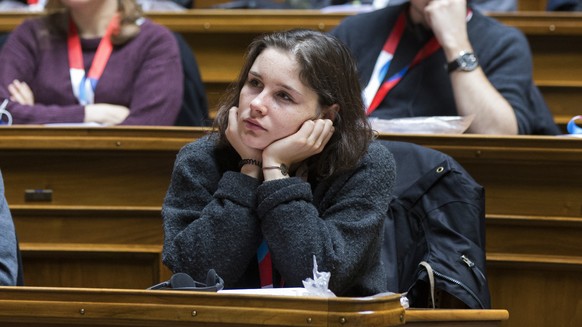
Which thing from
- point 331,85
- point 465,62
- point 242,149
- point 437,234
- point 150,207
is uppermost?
point 331,85

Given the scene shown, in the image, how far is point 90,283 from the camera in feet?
8.45

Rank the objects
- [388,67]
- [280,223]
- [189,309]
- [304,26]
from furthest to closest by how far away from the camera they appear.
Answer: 1. [304,26]
2. [388,67]
3. [280,223]
4. [189,309]

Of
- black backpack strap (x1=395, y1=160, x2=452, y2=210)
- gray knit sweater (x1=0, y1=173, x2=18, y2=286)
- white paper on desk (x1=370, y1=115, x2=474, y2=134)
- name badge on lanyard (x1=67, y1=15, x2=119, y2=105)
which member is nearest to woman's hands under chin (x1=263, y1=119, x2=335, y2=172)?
A: black backpack strap (x1=395, y1=160, x2=452, y2=210)

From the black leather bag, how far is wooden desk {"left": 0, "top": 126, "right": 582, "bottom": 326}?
343mm

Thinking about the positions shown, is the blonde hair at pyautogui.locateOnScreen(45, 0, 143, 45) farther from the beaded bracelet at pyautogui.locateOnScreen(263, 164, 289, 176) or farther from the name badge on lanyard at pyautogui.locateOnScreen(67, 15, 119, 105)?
the beaded bracelet at pyautogui.locateOnScreen(263, 164, 289, 176)

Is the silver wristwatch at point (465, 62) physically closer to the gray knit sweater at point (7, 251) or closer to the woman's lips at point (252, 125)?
the woman's lips at point (252, 125)

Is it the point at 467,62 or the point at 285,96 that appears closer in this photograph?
the point at 285,96

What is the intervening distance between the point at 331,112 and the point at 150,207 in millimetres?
819

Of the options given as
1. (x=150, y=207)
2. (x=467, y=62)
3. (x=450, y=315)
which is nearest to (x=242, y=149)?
(x=450, y=315)

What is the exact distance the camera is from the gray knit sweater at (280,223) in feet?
5.80

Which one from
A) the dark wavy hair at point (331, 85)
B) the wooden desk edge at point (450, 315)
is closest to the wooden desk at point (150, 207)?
the dark wavy hair at point (331, 85)

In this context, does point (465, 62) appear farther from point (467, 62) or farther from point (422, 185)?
point (422, 185)

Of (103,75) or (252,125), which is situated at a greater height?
(252,125)

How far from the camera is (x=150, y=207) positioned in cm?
259
